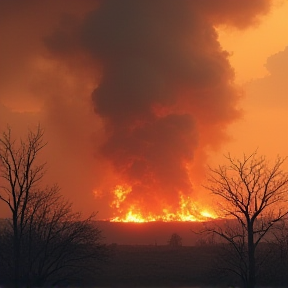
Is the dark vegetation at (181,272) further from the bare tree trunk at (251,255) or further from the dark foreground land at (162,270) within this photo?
the bare tree trunk at (251,255)

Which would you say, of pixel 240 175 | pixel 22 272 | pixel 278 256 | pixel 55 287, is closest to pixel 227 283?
pixel 278 256

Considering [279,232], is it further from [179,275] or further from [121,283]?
[121,283]

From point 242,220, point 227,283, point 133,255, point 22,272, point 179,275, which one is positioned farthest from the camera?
point 133,255

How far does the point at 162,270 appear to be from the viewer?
35.6m

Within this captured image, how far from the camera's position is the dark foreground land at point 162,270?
3172 centimetres

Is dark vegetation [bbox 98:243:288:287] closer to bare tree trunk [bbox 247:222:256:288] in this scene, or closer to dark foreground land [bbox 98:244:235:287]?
dark foreground land [bbox 98:244:235:287]

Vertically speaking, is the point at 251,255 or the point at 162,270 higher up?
the point at 251,255

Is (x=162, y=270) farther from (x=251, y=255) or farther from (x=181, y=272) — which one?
(x=251, y=255)

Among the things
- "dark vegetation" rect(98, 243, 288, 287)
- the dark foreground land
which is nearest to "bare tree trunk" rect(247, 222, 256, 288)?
"dark vegetation" rect(98, 243, 288, 287)

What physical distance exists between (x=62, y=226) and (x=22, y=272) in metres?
3.61

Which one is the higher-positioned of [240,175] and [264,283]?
[240,175]

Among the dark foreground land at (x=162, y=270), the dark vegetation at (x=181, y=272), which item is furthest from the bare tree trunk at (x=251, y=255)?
the dark foreground land at (x=162, y=270)

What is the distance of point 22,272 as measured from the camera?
90.3 feet

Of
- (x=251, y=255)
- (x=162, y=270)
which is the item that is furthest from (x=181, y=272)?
(x=251, y=255)
